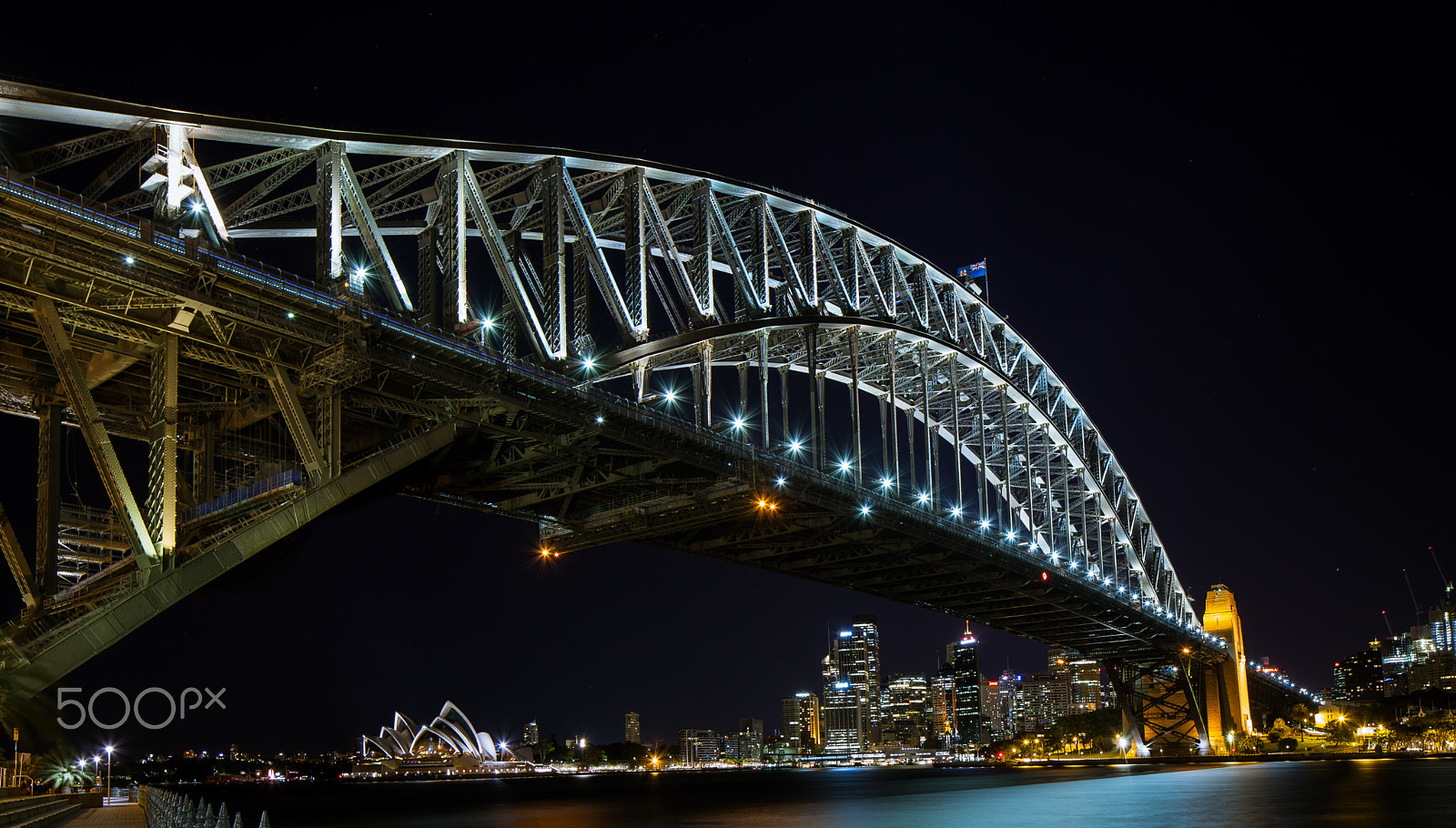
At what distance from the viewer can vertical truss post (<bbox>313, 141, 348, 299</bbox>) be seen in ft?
90.3

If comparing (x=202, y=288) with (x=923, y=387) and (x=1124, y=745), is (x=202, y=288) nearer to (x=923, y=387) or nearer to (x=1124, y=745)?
(x=923, y=387)

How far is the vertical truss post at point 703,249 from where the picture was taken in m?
40.6

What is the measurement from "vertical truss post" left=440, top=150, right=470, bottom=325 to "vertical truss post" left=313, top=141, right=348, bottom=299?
3.20 metres

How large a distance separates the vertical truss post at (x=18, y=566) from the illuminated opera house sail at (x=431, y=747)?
157 meters

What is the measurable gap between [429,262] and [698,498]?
13.7m

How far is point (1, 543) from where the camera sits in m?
23.1

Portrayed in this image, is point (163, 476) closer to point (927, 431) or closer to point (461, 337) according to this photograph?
point (461, 337)

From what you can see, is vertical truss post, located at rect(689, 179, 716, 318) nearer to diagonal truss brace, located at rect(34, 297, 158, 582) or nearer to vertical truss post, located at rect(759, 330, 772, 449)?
vertical truss post, located at rect(759, 330, 772, 449)

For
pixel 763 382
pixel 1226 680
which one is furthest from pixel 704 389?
pixel 1226 680

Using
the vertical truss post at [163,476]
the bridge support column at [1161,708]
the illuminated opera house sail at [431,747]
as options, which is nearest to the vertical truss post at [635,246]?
the vertical truss post at [163,476]

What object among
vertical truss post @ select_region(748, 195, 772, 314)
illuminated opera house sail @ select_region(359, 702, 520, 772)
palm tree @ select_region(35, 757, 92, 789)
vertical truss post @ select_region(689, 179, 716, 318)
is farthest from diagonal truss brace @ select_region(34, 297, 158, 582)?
illuminated opera house sail @ select_region(359, 702, 520, 772)

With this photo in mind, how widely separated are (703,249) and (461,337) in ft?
42.5

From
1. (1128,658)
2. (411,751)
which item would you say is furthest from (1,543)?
(411,751)

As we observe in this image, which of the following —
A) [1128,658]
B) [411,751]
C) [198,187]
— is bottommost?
[411,751]
